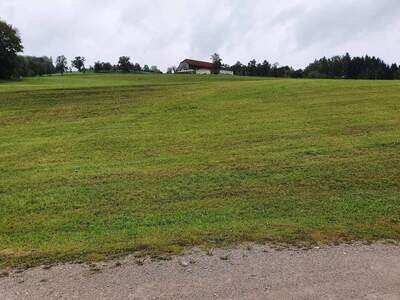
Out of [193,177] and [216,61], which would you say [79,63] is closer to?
[216,61]

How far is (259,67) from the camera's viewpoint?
111m

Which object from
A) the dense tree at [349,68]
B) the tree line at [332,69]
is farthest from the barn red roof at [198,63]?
the dense tree at [349,68]

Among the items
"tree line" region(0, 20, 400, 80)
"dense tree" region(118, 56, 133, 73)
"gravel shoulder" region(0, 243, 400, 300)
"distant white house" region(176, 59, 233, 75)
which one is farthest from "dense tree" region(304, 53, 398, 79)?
Result: "gravel shoulder" region(0, 243, 400, 300)

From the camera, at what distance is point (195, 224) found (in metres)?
7.77

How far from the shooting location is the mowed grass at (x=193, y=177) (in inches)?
289

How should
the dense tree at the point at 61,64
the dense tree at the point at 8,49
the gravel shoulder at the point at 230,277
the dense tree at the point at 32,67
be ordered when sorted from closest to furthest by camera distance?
1. the gravel shoulder at the point at 230,277
2. the dense tree at the point at 8,49
3. the dense tree at the point at 32,67
4. the dense tree at the point at 61,64

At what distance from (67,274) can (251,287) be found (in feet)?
7.38

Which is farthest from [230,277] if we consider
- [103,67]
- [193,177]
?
[103,67]

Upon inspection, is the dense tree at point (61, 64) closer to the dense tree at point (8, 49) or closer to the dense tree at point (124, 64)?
the dense tree at point (124, 64)

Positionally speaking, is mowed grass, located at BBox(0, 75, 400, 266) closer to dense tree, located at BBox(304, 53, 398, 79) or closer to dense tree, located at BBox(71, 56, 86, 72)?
dense tree, located at BBox(304, 53, 398, 79)

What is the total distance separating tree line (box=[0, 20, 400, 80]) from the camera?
71.5 meters

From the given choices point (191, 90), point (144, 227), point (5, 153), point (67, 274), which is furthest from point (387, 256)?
point (191, 90)

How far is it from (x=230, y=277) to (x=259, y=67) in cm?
10829

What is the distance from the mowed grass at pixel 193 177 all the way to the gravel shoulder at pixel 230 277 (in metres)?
0.42
